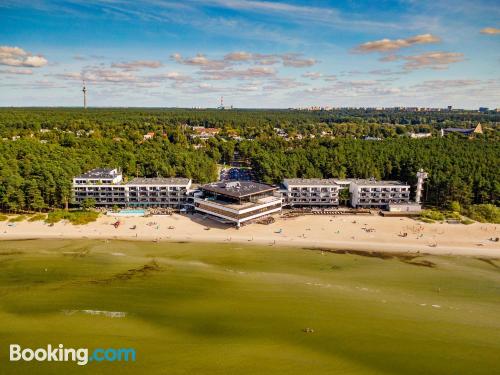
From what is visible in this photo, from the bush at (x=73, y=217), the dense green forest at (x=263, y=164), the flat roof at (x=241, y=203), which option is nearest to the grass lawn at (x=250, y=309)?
the bush at (x=73, y=217)

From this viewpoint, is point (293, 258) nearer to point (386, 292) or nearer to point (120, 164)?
point (386, 292)

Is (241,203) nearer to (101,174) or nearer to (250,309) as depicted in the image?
(250,309)

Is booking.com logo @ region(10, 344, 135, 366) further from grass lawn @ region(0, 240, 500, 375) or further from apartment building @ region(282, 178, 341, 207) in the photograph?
apartment building @ region(282, 178, 341, 207)

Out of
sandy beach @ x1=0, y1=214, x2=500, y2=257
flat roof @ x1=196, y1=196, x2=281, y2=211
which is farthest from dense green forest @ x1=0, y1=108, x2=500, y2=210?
flat roof @ x1=196, y1=196, x2=281, y2=211

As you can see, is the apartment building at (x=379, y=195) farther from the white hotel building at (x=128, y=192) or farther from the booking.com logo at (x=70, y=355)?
the booking.com logo at (x=70, y=355)

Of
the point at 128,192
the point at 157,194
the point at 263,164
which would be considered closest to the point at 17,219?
the point at 128,192

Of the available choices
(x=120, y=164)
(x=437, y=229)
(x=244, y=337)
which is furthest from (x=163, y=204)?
(x=437, y=229)

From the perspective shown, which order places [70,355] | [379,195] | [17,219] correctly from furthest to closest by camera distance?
1. [379,195]
2. [17,219]
3. [70,355]

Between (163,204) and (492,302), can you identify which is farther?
(163,204)
